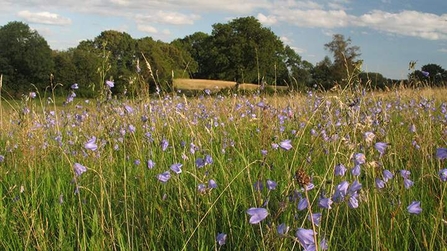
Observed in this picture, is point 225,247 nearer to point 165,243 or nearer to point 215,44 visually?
point 165,243

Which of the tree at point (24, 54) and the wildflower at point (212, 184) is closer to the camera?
the wildflower at point (212, 184)

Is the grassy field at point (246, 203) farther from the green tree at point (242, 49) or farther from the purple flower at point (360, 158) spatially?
the green tree at point (242, 49)

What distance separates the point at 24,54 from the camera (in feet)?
164

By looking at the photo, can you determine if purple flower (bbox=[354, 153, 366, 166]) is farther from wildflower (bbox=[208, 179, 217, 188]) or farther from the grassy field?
wildflower (bbox=[208, 179, 217, 188])

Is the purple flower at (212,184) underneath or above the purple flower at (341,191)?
underneath

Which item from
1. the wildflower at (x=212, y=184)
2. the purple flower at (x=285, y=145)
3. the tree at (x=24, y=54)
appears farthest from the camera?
the tree at (x=24, y=54)

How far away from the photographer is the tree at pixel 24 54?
48.7m

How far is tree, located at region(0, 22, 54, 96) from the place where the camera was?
48656 mm

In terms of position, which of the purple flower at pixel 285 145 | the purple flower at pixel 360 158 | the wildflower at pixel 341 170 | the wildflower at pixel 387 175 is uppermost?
the purple flower at pixel 285 145

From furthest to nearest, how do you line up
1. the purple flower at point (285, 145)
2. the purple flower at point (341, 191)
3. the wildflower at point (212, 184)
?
the wildflower at point (212, 184)
the purple flower at point (285, 145)
the purple flower at point (341, 191)

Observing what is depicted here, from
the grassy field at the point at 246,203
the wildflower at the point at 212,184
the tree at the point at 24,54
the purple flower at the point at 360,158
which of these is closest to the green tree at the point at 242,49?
the tree at the point at 24,54

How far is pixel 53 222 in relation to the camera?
2479mm

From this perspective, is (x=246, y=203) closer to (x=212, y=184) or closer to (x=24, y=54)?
(x=212, y=184)

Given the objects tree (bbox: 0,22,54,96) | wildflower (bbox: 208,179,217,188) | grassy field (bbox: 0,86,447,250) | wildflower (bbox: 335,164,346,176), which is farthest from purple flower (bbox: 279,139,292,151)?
tree (bbox: 0,22,54,96)
